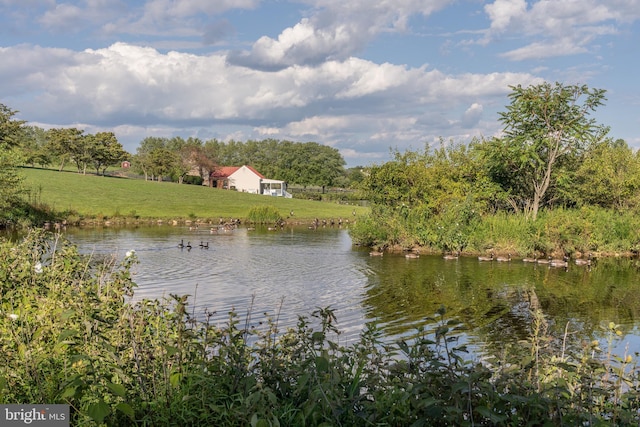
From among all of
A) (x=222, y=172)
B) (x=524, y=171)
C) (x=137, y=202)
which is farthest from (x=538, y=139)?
(x=222, y=172)

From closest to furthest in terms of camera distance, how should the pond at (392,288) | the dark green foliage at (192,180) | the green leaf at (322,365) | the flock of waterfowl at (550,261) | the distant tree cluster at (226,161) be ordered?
the green leaf at (322,365) → the pond at (392,288) → the flock of waterfowl at (550,261) → the distant tree cluster at (226,161) → the dark green foliage at (192,180)

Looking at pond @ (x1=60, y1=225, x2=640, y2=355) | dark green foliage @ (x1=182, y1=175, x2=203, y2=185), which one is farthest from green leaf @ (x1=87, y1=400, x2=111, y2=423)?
dark green foliage @ (x1=182, y1=175, x2=203, y2=185)

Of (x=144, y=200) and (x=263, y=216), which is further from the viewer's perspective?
(x=144, y=200)

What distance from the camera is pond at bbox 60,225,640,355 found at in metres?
15.8

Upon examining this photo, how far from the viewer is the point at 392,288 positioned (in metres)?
21.7

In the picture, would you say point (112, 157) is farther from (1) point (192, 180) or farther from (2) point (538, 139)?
(2) point (538, 139)

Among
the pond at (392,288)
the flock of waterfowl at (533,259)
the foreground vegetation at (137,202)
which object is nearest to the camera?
the pond at (392,288)

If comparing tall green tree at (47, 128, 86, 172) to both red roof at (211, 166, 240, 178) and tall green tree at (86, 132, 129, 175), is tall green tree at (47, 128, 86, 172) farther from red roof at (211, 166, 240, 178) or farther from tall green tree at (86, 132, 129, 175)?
red roof at (211, 166, 240, 178)

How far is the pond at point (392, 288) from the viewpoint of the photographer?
15.8m

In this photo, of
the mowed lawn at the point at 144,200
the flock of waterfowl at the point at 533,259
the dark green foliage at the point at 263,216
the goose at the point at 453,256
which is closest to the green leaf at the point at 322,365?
the flock of waterfowl at the point at 533,259

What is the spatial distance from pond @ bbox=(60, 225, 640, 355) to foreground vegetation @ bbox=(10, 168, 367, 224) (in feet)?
75.6

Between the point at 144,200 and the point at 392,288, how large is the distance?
57.0 m

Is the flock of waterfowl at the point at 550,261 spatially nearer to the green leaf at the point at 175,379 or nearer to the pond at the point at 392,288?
the pond at the point at 392,288

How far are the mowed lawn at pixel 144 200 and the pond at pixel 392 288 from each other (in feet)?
88.5
